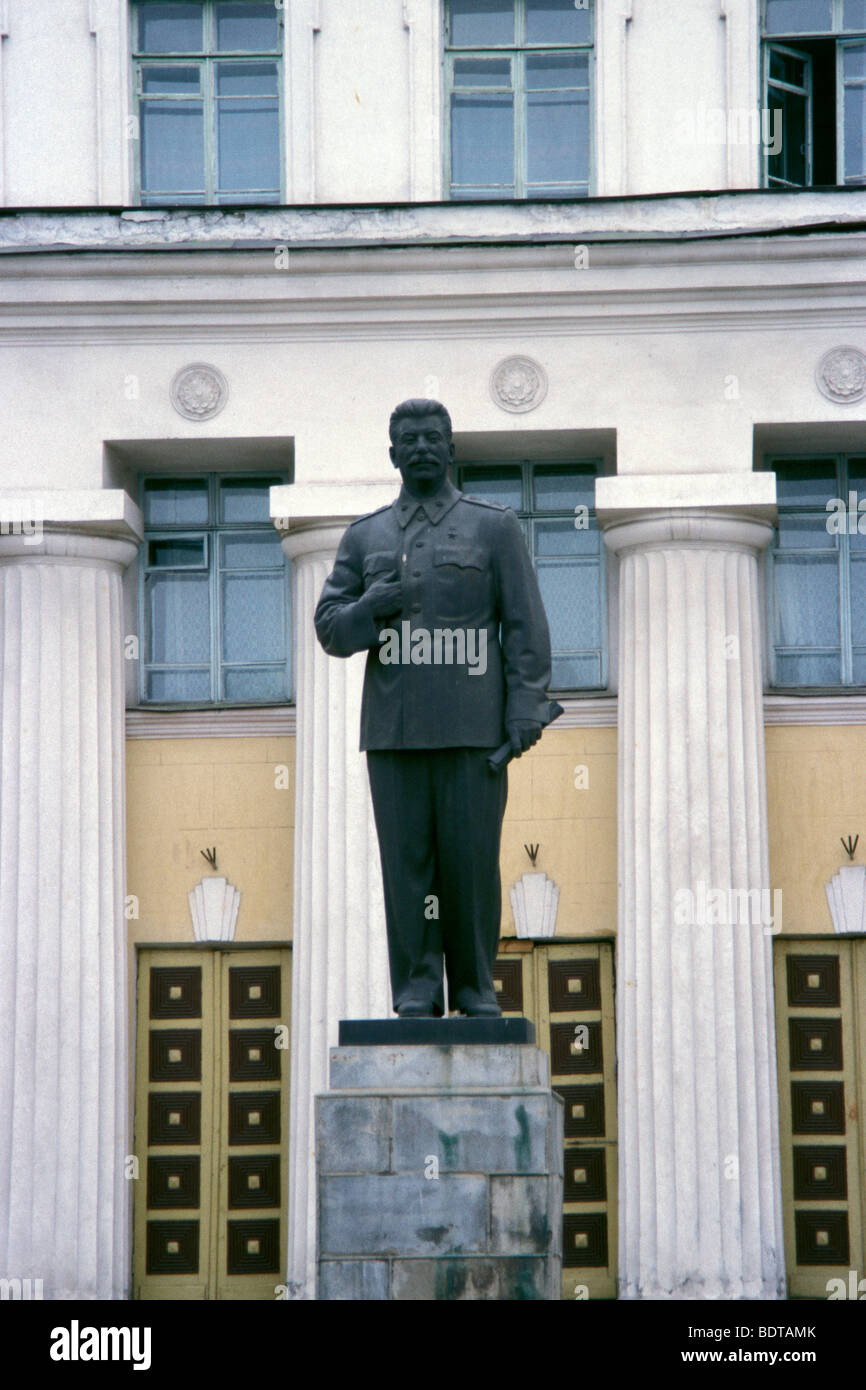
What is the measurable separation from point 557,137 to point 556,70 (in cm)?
53

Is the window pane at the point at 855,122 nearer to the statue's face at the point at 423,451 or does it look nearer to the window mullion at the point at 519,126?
the window mullion at the point at 519,126

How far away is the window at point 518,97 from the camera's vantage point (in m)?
21.2

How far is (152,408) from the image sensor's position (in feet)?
67.3

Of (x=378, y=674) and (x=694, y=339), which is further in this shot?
(x=694, y=339)

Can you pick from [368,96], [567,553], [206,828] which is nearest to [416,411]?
[567,553]

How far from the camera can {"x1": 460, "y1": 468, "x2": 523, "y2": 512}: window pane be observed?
21.1 metres

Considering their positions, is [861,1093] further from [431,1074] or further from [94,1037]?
[431,1074]

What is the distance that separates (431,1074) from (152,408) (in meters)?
10.1

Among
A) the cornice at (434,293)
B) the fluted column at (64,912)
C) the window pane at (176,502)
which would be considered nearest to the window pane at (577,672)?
the cornice at (434,293)

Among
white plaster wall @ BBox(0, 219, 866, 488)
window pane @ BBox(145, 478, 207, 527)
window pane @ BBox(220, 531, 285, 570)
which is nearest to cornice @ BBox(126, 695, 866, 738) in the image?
window pane @ BBox(220, 531, 285, 570)

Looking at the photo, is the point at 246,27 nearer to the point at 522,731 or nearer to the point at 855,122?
the point at 855,122

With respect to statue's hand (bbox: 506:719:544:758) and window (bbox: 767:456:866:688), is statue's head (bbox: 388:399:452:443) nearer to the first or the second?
statue's hand (bbox: 506:719:544:758)

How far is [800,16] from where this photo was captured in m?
21.1
